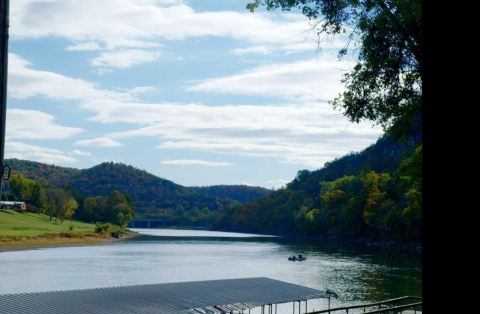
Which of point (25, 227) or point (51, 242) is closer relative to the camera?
point (51, 242)

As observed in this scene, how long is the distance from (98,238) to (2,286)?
103475mm

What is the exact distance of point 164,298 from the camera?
28844 mm

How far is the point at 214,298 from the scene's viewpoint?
30078mm

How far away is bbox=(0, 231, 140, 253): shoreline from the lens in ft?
409

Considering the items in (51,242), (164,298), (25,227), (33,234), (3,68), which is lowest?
(51,242)

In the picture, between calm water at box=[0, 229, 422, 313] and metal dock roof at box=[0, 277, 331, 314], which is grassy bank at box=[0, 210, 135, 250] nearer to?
calm water at box=[0, 229, 422, 313]

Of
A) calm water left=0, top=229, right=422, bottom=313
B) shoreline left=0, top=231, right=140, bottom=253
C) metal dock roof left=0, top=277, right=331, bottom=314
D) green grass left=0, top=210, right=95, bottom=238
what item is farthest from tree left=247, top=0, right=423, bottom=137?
green grass left=0, top=210, right=95, bottom=238

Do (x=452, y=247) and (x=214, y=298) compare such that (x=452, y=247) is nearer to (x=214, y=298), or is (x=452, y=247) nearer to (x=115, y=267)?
(x=214, y=298)

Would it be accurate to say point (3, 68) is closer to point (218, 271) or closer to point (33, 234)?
point (218, 271)

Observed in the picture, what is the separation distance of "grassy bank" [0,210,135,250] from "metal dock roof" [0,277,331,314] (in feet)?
324

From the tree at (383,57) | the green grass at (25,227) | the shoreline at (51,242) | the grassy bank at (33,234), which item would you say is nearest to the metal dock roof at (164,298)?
the tree at (383,57)

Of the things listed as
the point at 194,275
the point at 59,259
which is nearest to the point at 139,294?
the point at 194,275

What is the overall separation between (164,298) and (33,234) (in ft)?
397

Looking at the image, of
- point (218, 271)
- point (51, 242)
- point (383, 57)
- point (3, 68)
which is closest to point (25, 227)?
point (51, 242)
